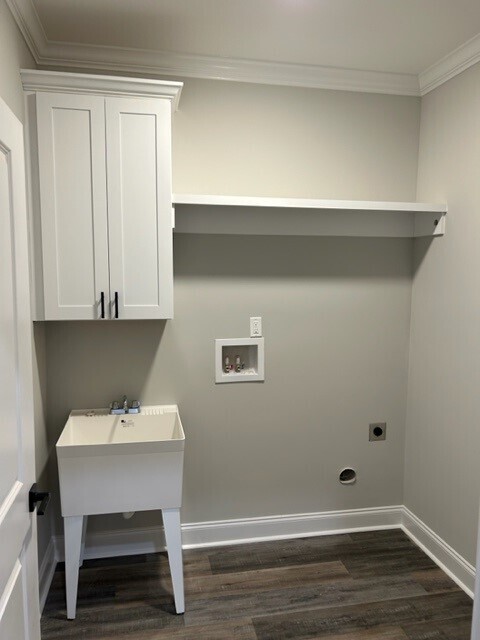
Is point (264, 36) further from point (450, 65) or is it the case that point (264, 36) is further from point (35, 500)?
point (35, 500)

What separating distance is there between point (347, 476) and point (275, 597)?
845mm

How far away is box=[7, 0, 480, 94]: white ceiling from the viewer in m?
2.01

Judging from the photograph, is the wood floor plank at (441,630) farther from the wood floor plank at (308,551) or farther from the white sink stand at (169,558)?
the white sink stand at (169,558)

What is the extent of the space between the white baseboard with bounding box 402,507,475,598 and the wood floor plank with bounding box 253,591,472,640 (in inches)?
3.5

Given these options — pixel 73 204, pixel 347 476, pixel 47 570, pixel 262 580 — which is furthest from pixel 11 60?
pixel 347 476

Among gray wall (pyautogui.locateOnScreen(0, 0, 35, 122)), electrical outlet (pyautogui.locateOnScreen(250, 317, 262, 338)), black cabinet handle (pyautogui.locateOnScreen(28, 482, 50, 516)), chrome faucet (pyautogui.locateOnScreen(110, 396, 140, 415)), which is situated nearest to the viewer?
black cabinet handle (pyautogui.locateOnScreen(28, 482, 50, 516))

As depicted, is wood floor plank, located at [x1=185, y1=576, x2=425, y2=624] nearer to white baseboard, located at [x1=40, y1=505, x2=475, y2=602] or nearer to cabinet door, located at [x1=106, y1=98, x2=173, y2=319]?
white baseboard, located at [x1=40, y1=505, x2=475, y2=602]

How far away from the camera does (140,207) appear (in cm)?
224

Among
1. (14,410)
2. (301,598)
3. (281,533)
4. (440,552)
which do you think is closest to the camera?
(14,410)

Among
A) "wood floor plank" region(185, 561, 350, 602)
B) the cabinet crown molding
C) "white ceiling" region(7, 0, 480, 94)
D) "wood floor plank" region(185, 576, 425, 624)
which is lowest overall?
"wood floor plank" region(185, 576, 425, 624)

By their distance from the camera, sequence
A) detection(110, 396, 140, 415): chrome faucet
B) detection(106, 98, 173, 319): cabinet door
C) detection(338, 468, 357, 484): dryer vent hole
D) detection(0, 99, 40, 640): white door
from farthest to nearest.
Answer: detection(338, 468, 357, 484): dryer vent hole, detection(110, 396, 140, 415): chrome faucet, detection(106, 98, 173, 319): cabinet door, detection(0, 99, 40, 640): white door

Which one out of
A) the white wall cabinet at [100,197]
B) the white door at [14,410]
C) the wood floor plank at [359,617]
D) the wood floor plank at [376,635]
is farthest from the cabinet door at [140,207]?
the wood floor plank at [376,635]

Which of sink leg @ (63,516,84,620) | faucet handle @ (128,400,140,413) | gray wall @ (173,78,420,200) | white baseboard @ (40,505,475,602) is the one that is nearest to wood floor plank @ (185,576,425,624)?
white baseboard @ (40,505,475,602)

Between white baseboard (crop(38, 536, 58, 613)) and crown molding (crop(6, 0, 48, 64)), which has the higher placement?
crown molding (crop(6, 0, 48, 64))
